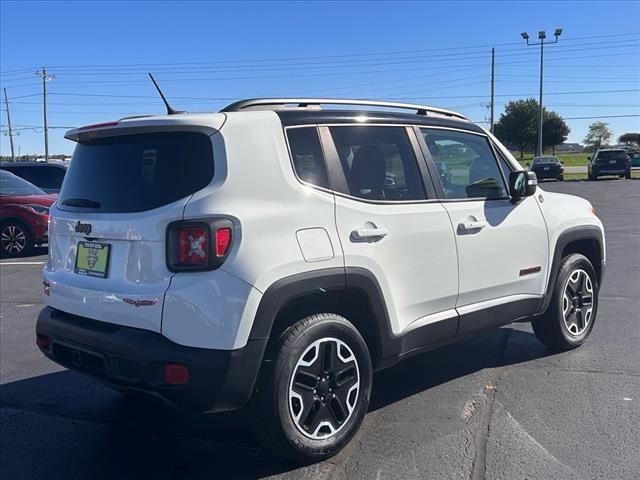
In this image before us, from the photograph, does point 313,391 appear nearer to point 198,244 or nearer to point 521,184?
point 198,244

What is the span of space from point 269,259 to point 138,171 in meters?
0.91

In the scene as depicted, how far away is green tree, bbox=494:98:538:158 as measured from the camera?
7656 cm

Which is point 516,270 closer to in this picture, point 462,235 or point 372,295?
point 462,235

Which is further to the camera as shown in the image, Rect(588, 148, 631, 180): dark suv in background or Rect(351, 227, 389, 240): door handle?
Rect(588, 148, 631, 180): dark suv in background

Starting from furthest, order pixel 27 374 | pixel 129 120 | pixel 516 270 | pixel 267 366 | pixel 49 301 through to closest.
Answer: pixel 27 374
pixel 516 270
pixel 49 301
pixel 129 120
pixel 267 366

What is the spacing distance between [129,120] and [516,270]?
9.55 ft

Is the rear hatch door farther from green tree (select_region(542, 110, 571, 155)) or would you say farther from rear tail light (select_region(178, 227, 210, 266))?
green tree (select_region(542, 110, 571, 155))

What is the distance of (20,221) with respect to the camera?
39.3 feet

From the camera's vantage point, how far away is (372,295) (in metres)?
3.70

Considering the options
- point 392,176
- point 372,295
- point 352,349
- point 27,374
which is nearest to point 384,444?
point 352,349

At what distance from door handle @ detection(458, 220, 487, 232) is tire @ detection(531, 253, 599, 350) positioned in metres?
1.18

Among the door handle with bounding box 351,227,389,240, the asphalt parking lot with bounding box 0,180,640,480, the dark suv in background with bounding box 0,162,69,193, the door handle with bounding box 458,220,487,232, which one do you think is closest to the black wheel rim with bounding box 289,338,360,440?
the asphalt parking lot with bounding box 0,180,640,480

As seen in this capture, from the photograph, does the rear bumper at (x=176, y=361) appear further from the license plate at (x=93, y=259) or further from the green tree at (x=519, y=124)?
the green tree at (x=519, y=124)

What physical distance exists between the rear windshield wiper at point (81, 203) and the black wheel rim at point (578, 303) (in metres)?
3.73
